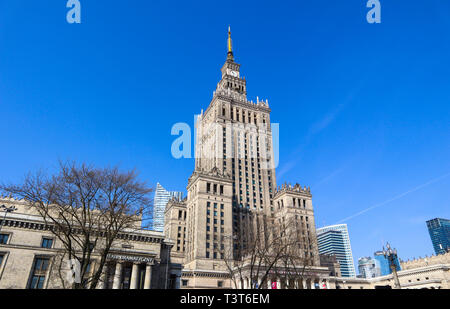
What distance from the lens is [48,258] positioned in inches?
1738

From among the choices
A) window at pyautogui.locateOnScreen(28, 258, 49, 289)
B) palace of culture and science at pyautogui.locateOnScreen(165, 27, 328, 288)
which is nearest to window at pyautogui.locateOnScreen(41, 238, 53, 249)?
window at pyautogui.locateOnScreen(28, 258, 49, 289)

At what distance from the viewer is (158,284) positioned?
50875 millimetres

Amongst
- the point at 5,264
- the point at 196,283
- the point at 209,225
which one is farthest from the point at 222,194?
the point at 5,264

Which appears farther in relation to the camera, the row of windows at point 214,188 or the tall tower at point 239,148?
the tall tower at point 239,148

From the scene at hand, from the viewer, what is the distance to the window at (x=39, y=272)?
42.1m

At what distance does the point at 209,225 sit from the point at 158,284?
34.0 metres

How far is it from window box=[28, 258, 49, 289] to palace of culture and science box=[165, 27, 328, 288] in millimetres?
36151

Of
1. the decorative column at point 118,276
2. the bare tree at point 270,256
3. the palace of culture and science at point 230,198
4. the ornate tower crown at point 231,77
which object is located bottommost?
the decorative column at point 118,276

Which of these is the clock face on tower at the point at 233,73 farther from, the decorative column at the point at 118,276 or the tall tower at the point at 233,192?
the decorative column at the point at 118,276

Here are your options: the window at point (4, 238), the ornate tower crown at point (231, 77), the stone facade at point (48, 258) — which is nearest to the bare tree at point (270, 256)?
the stone facade at point (48, 258)

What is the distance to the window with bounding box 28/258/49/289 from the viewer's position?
1658 inches

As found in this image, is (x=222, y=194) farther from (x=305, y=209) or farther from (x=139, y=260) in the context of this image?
(x=139, y=260)

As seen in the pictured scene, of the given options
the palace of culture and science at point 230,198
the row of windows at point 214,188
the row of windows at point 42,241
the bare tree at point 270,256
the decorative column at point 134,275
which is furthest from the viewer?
the row of windows at point 214,188
